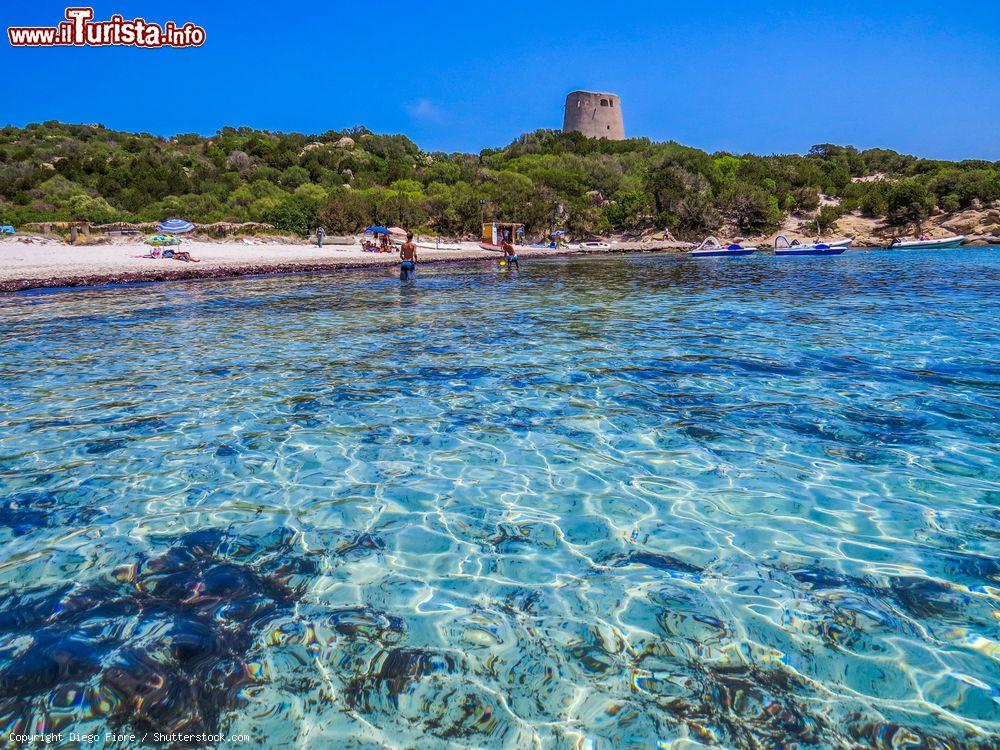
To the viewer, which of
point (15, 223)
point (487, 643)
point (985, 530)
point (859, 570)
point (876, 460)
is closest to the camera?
point (487, 643)

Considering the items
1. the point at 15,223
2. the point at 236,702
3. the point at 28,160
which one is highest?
the point at 28,160

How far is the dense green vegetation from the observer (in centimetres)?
5575

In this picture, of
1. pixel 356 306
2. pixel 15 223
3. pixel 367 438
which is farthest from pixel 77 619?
pixel 15 223

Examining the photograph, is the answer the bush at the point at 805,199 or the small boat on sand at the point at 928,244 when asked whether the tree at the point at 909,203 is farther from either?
the small boat on sand at the point at 928,244

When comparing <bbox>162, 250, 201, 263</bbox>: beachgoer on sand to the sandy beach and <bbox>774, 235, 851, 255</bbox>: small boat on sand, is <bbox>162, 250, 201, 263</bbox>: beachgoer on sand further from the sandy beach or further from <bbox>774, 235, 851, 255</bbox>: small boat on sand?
<bbox>774, 235, 851, 255</bbox>: small boat on sand

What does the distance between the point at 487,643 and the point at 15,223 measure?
2380 inches

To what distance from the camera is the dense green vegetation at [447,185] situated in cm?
5575

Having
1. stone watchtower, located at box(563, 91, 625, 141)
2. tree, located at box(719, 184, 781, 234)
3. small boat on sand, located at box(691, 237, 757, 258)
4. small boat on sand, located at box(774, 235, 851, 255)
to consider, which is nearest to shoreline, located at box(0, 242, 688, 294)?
small boat on sand, located at box(691, 237, 757, 258)

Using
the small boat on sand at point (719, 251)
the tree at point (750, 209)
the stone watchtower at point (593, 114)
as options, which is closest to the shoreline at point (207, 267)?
the small boat on sand at point (719, 251)

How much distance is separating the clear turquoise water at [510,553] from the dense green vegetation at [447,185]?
152ft

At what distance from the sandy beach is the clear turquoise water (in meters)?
18.6

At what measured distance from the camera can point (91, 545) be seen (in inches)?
148

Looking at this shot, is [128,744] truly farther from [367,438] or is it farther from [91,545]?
[367,438]

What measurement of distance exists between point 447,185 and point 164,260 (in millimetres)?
46653
